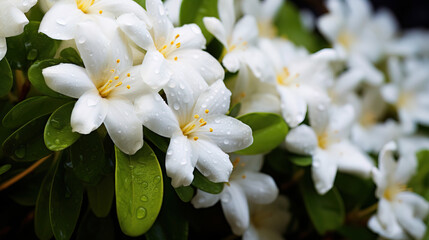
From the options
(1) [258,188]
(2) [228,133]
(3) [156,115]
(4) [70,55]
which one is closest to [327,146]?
(1) [258,188]

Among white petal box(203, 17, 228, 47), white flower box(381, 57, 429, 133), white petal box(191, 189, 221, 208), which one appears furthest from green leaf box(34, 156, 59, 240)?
white flower box(381, 57, 429, 133)

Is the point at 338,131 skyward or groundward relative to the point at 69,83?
groundward

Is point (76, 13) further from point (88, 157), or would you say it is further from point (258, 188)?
point (258, 188)

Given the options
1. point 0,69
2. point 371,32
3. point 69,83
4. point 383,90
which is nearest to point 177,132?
point 69,83

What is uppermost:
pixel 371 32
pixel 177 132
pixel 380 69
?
pixel 177 132

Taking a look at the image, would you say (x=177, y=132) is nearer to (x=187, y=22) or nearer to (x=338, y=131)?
(x=187, y=22)

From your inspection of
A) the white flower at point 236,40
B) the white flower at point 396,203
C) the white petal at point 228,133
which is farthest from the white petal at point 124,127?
the white flower at point 396,203
